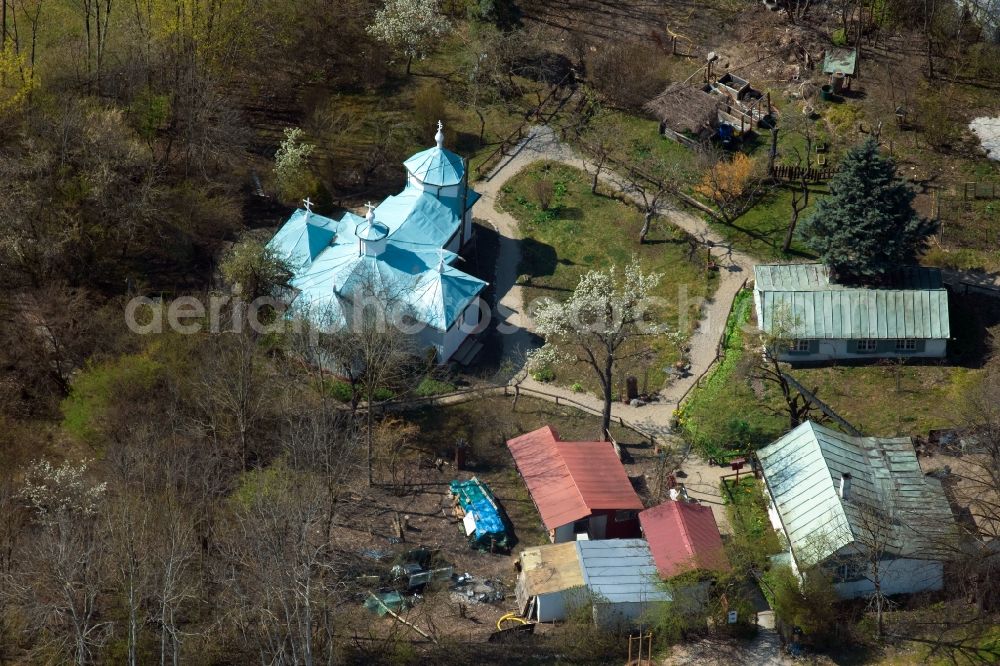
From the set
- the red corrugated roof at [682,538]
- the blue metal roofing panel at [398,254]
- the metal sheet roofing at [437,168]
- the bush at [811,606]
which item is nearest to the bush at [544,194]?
the blue metal roofing panel at [398,254]

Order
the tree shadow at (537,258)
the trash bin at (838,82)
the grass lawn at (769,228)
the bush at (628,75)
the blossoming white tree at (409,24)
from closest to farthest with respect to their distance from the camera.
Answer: the grass lawn at (769,228) < the tree shadow at (537,258) < the trash bin at (838,82) < the bush at (628,75) < the blossoming white tree at (409,24)

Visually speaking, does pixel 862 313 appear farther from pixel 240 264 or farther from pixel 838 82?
pixel 240 264

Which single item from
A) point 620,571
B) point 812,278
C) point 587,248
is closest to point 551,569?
point 620,571

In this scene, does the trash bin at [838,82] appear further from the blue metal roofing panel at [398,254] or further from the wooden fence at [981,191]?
the blue metal roofing panel at [398,254]

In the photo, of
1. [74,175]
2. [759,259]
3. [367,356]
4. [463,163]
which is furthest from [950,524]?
[74,175]

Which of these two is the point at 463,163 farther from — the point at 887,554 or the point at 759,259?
the point at 887,554
